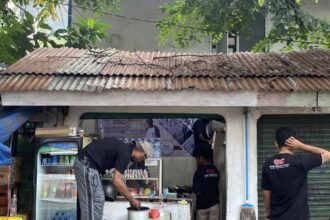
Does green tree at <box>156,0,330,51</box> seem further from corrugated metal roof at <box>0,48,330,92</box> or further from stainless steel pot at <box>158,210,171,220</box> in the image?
stainless steel pot at <box>158,210,171,220</box>

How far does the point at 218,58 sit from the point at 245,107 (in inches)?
58.0

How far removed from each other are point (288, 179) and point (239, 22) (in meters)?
8.07

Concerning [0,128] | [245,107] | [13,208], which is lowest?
[13,208]

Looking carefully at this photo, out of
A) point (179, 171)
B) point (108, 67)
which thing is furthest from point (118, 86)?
point (179, 171)

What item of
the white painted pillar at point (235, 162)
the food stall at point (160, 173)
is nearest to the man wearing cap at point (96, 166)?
the food stall at point (160, 173)

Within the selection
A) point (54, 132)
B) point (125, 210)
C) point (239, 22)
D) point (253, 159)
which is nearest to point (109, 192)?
point (125, 210)

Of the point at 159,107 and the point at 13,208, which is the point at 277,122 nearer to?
the point at 159,107

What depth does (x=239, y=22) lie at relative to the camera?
1216 cm

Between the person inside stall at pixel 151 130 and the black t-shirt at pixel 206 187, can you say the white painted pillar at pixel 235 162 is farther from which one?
the person inside stall at pixel 151 130

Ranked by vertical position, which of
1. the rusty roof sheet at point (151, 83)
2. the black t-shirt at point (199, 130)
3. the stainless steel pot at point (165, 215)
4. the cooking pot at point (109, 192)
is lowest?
the stainless steel pot at point (165, 215)

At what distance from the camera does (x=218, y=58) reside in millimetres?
8289

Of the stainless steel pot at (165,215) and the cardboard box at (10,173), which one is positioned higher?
the cardboard box at (10,173)

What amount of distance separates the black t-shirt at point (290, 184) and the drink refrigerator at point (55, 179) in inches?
127

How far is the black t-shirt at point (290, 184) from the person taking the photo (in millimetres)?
4723
